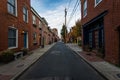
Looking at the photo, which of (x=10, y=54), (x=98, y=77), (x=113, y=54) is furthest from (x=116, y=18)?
(x=10, y=54)

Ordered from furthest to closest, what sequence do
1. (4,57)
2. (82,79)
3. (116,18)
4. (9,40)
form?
1. (9,40)
2. (4,57)
3. (116,18)
4. (82,79)

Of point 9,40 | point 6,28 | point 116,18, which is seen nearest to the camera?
point 116,18

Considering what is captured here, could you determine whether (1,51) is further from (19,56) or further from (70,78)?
(70,78)

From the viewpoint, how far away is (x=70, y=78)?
8.34m

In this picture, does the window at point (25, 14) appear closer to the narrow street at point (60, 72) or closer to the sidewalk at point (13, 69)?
the sidewalk at point (13, 69)

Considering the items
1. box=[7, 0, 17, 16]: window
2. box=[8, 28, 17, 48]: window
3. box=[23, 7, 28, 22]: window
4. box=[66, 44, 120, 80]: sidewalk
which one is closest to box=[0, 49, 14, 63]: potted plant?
box=[8, 28, 17, 48]: window

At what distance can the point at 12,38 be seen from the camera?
1625cm

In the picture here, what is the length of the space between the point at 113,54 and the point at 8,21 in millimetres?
8224

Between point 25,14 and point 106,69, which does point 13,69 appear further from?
point 25,14

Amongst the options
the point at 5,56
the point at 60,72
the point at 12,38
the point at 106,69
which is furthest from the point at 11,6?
the point at 106,69

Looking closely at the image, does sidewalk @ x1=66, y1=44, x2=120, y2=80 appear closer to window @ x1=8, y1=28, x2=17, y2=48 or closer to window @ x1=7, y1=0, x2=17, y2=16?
window @ x1=8, y1=28, x2=17, y2=48

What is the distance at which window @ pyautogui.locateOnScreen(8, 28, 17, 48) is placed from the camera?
50.3 feet

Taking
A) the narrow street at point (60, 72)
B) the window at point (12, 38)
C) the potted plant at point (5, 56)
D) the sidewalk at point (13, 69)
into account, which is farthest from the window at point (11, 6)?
the narrow street at point (60, 72)

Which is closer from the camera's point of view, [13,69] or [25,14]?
[13,69]
